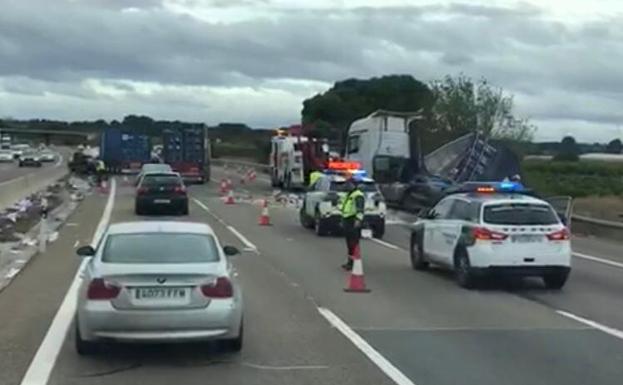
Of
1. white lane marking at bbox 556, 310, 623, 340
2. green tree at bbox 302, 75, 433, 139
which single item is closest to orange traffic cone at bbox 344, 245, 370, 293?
white lane marking at bbox 556, 310, 623, 340

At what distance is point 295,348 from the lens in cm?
1255

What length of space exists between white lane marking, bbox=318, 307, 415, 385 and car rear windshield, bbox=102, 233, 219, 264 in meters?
1.87

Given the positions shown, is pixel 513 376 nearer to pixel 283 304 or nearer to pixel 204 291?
pixel 204 291

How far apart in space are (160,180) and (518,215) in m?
24.1

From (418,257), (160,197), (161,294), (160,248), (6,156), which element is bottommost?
(6,156)

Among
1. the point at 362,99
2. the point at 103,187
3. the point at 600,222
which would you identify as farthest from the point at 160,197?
the point at 362,99

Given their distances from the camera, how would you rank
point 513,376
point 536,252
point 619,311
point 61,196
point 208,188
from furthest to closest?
point 208,188
point 61,196
point 536,252
point 619,311
point 513,376

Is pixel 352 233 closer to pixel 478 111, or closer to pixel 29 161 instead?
pixel 478 111

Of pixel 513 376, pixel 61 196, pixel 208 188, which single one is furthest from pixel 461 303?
pixel 208 188

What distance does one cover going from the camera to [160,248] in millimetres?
12234

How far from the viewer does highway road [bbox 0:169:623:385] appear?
1099 centimetres

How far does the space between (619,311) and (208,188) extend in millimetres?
50046

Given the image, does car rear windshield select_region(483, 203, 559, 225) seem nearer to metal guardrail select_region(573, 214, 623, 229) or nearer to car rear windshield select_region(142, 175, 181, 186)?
metal guardrail select_region(573, 214, 623, 229)

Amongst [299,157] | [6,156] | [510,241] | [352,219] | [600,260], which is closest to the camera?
[510,241]
